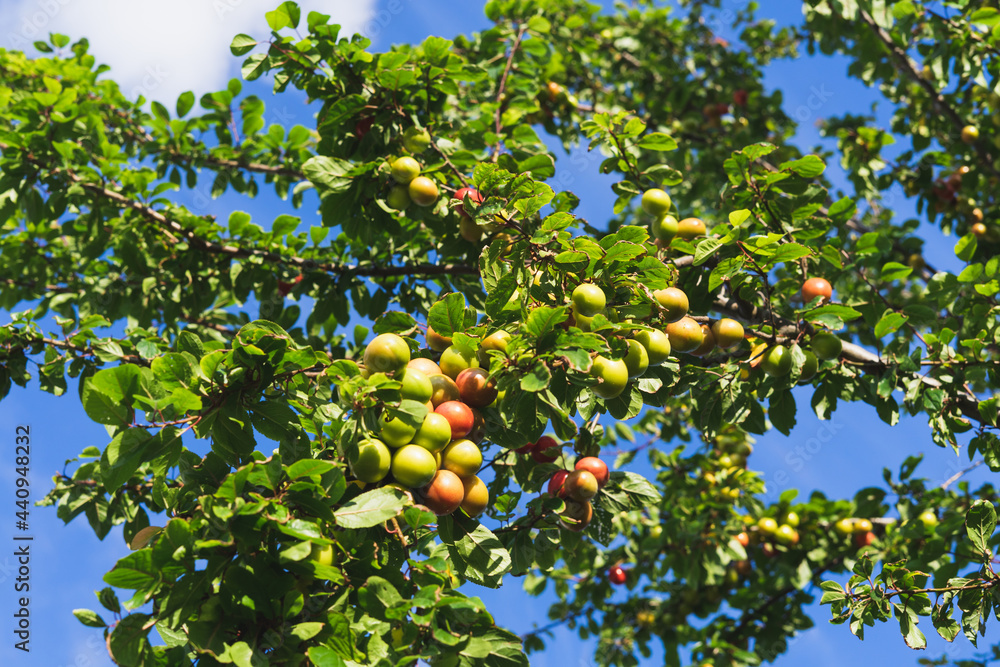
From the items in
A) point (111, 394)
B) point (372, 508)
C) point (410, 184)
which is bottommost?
point (372, 508)

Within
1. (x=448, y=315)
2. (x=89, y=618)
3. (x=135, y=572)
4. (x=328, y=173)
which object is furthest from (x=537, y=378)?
(x=328, y=173)

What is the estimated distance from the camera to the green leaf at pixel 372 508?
1499 millimetres

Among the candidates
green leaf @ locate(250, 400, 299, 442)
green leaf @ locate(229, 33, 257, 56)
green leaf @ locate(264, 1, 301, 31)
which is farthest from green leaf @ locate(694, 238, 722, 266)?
green leaf @ locate(229, 33, 257, 56)

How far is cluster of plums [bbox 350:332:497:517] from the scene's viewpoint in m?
1.65

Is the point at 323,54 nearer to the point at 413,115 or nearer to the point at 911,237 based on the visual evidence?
the point at 413,115

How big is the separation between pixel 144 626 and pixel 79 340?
1996 mm

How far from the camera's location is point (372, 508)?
1529 millimetres

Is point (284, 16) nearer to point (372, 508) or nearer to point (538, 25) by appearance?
point (538, 25)

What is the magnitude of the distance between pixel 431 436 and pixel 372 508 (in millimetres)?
250

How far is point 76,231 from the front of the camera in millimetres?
3904

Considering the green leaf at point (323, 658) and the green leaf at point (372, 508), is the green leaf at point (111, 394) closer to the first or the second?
the green leaf at point (372, 508)

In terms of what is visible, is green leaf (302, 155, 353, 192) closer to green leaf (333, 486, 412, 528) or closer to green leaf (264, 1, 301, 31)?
green leaf (264, 1, 301, 31)

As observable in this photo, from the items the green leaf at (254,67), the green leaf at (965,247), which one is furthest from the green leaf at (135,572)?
the green leaf at (965,247)

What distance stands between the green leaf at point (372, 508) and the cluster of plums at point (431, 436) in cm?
9
